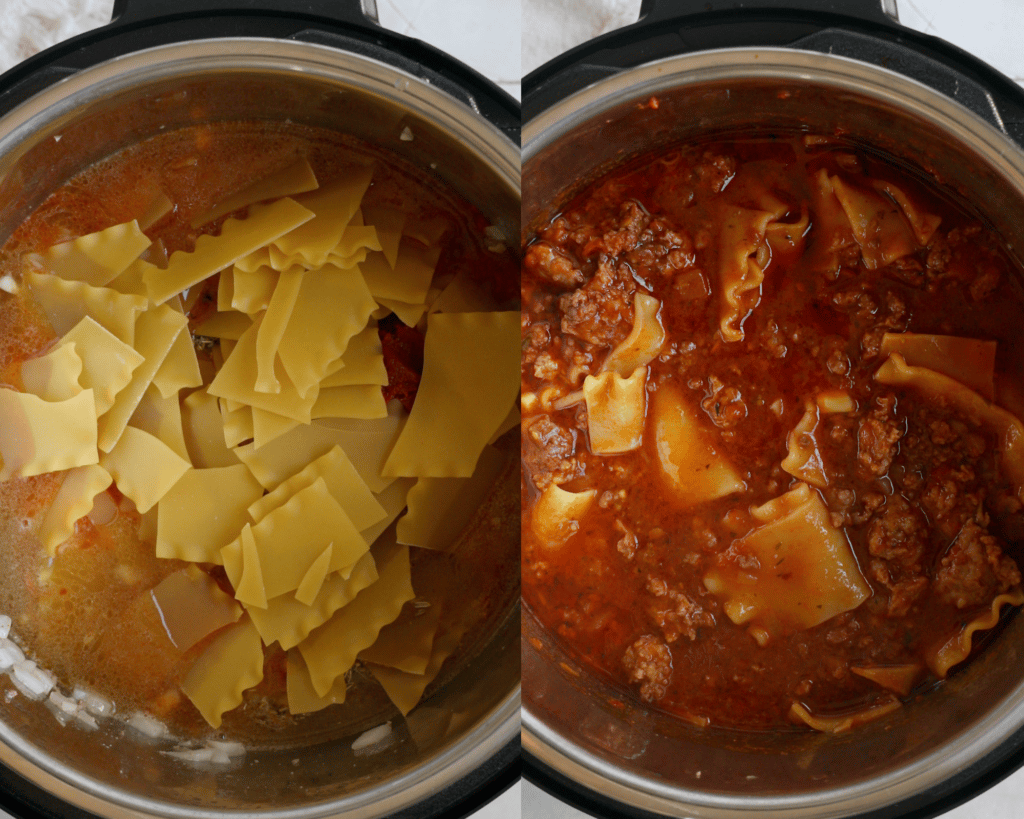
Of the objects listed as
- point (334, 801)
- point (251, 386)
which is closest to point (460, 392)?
point (251, 386)

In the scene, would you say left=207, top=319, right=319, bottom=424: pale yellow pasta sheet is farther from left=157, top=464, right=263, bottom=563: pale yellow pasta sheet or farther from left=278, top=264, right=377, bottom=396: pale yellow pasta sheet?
left=157, top=464, right=263, bottom=563: pale yellow pasta sheet

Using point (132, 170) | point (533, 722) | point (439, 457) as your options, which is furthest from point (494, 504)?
point (132, 170)

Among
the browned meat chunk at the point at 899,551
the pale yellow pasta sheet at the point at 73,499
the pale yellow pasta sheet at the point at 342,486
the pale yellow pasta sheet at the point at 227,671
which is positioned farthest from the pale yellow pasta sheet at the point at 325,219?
the browned meat chunk at the point at 899,551

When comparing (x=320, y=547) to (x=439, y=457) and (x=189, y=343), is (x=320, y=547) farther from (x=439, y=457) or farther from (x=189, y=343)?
(x=189, y=343)

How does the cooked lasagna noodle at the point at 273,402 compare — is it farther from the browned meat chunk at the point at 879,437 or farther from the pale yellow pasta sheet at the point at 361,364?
the browned meat chunk at the point at 879,437

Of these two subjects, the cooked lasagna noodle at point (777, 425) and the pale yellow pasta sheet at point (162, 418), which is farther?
the pale yellow pasta sheet at point (162, 418)

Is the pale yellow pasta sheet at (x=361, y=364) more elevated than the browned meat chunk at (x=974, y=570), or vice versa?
the pale yellow pasta sheet at (x=361, y=364)

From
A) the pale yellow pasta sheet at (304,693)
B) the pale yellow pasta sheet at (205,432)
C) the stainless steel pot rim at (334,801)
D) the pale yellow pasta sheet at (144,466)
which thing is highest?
the pale yellow pasta sheet at (205,432)
